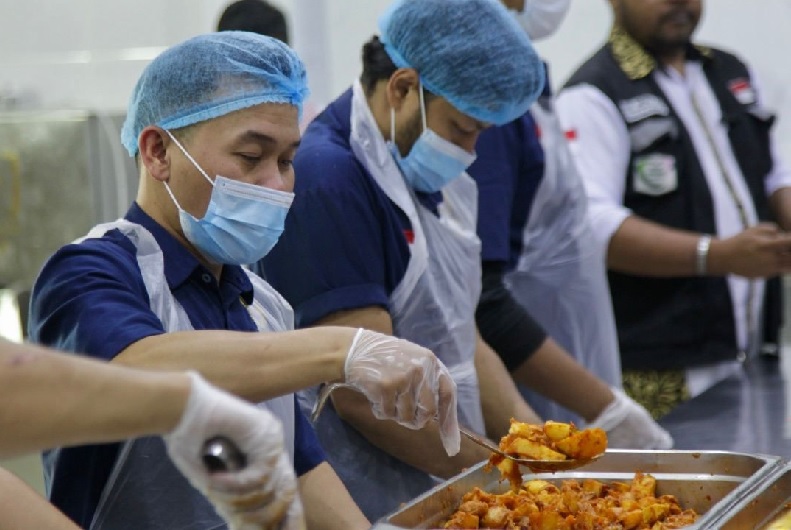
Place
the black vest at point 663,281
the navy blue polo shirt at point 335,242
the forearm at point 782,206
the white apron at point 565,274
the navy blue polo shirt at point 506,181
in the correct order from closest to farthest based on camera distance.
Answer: the navy blue polo shirt at point 335,242 → the navy blue polo shirt at point 506,181 → the white apron at point 565,274 → the black vest at point 663,281 → the forearm at point 782,206

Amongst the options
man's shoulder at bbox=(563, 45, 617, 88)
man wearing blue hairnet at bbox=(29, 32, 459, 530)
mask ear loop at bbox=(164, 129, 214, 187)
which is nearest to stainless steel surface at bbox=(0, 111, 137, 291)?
man's shoulder at bbox=(563, 45, 617, 88)

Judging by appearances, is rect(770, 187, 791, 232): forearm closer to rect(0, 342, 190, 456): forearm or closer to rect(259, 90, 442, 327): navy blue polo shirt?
rect(259, 90, 442, 327): navy blue polo shirt

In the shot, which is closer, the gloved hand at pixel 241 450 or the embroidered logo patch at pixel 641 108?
the gloved hand at pixel 241 450

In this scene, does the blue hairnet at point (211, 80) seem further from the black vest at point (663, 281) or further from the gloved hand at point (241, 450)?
the black vest at point (663, 281)

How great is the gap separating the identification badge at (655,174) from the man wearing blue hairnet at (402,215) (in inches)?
37.3

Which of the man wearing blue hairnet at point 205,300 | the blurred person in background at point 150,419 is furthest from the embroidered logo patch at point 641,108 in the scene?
the blurred person in background at point 150,419

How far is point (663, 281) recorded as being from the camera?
3.11 metres

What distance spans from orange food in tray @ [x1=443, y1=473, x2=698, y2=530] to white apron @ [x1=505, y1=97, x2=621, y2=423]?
3.10 feet

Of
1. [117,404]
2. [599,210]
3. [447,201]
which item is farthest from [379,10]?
[117,404]

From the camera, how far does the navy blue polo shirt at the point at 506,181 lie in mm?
2436

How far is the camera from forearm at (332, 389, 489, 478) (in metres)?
1.97

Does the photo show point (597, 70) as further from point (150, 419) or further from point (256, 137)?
point (150, 419)

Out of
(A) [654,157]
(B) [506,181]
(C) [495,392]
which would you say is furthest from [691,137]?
(C) [495,392]

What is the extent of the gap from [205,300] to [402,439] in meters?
0.50
